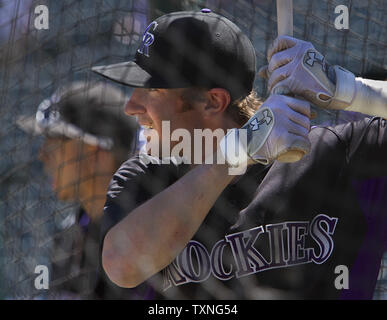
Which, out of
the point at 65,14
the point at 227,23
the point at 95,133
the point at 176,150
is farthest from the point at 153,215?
the point at 65,14

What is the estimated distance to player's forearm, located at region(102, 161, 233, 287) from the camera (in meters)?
1.28

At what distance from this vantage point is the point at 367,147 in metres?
1.46

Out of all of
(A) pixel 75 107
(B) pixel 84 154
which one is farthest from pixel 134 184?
(A) pixel 75 107

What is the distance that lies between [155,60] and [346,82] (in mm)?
481

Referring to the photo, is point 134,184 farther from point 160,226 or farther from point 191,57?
point 191,57

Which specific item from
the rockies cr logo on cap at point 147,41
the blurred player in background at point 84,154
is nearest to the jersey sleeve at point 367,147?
the rockies cr logo on cap at point 147,41

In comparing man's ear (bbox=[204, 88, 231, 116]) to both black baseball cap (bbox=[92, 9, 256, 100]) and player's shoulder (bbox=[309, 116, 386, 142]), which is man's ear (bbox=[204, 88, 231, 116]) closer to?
black baseball cap (bbox=[92, 9, 256, 100])

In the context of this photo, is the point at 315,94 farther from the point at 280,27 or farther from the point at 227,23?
the point at 227,23

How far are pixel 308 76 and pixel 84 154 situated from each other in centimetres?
112

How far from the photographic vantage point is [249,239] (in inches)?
58.1

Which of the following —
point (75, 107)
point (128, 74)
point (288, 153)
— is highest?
point (75, 107)

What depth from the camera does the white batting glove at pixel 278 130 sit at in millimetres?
1154

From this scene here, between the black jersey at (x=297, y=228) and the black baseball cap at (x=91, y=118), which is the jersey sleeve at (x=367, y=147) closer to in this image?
the black jersey at (x=297, y=228)

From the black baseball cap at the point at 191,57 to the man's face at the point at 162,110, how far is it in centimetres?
2
